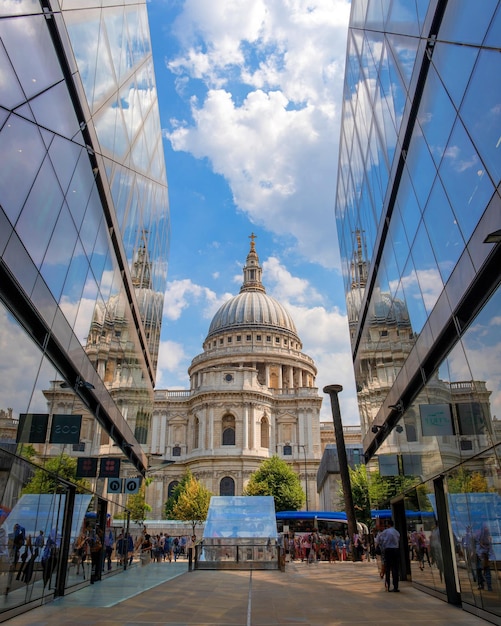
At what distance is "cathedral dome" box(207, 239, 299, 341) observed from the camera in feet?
362

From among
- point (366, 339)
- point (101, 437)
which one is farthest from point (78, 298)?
point (366, 339)

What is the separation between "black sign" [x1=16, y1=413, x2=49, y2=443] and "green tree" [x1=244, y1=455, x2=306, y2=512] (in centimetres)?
5893

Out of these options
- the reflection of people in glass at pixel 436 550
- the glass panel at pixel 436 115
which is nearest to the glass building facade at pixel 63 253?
the glass panel at pixel 436 115

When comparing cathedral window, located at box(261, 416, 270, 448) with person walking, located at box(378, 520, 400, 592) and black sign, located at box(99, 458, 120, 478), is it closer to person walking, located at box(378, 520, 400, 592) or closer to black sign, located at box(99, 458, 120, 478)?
black sign, located at box(99, 458, 120, 478)

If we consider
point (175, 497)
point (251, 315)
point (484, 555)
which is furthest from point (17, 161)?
point (251, 315)

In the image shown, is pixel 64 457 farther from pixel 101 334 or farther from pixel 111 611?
pixel 101 334

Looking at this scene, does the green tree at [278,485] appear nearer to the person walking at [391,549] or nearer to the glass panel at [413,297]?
the person walking at [391,549]

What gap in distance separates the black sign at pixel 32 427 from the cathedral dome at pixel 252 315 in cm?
9696

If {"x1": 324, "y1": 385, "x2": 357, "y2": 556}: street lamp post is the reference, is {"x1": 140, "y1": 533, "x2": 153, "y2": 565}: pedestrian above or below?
below

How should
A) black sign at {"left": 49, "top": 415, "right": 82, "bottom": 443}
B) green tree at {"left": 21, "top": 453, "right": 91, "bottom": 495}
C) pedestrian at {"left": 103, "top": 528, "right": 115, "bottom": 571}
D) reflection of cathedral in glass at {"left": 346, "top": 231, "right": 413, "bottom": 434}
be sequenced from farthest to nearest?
pedestrian at {"left": 103, "top": 528, "right": 115, "bottom": 571}
reflection of cathedral in glass at {"left": 346, "top": 231, "right": 413, "bottom": 434}
black sign at {"left": 49, "top": 415, "right": 82, "bottom": 443}
green tree at {"left": 21, "top": 453, "right": 91, "bottom": 495}

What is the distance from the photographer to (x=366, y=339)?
963 inches

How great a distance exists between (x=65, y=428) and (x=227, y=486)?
220 feet

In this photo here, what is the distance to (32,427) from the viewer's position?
10.9 m

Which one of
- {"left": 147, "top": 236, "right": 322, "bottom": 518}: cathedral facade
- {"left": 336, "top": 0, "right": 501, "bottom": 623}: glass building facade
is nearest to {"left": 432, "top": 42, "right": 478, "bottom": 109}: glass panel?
{"left": 336, "top": 0, "right": 501, "bottom": 623}: glass building facade
